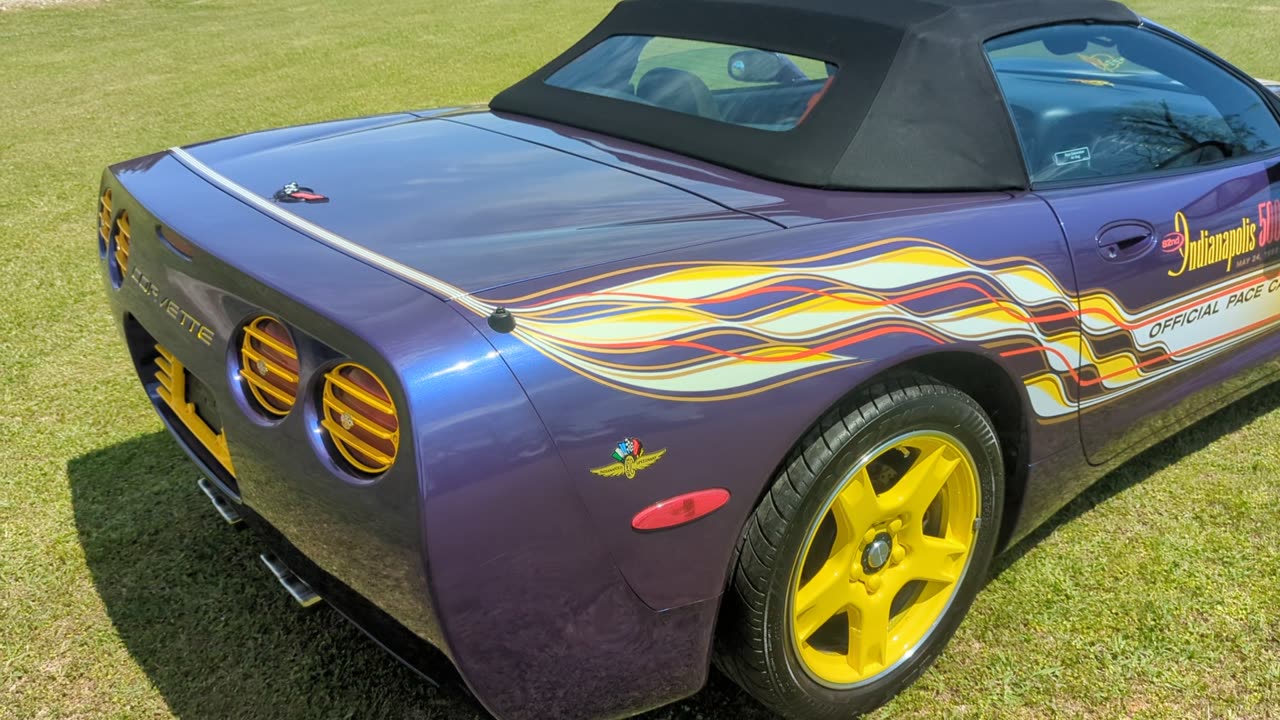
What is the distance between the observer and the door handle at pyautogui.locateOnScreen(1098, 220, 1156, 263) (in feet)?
7.55

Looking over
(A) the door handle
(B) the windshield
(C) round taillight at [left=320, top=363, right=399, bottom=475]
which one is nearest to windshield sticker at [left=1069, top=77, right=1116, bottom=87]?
(A) the door handle

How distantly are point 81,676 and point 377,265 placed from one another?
A: 130 centimetres

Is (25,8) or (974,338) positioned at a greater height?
(974,338)

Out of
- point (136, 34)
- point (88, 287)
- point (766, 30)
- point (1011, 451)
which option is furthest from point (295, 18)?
point (1011, 451)

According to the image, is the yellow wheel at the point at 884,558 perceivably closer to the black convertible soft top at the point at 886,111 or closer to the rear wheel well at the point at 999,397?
the rear wheel well at the point at 999,397

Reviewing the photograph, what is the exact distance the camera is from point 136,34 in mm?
13039

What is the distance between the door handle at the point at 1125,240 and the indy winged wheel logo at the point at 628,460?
128cm

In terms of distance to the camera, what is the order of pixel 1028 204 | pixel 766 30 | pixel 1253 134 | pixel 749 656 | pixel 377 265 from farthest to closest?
pixel 1253 134 → pixel 766 30 → pixel 1028 204 → pixel 749 656 → pixel 377 265

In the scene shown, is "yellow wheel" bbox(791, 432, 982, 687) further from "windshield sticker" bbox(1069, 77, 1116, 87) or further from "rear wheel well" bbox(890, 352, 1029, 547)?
"windshield sticker" bbox(1069, 77, 1116, 87)

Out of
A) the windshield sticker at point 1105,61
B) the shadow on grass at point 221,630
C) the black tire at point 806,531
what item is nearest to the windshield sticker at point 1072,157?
the windshield sticker at point 1105,61

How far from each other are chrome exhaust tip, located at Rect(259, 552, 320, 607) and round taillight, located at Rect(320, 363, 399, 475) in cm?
41

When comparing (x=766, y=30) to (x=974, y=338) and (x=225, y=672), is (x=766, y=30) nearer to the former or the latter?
(x=974, y=338)

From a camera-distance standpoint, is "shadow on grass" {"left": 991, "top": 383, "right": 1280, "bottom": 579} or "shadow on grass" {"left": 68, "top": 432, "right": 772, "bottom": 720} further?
"shadow on grass" {"left": 991, "top": 383, "right": 1280, "bottom": 579}

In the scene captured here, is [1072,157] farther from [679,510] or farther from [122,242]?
[122,242]
